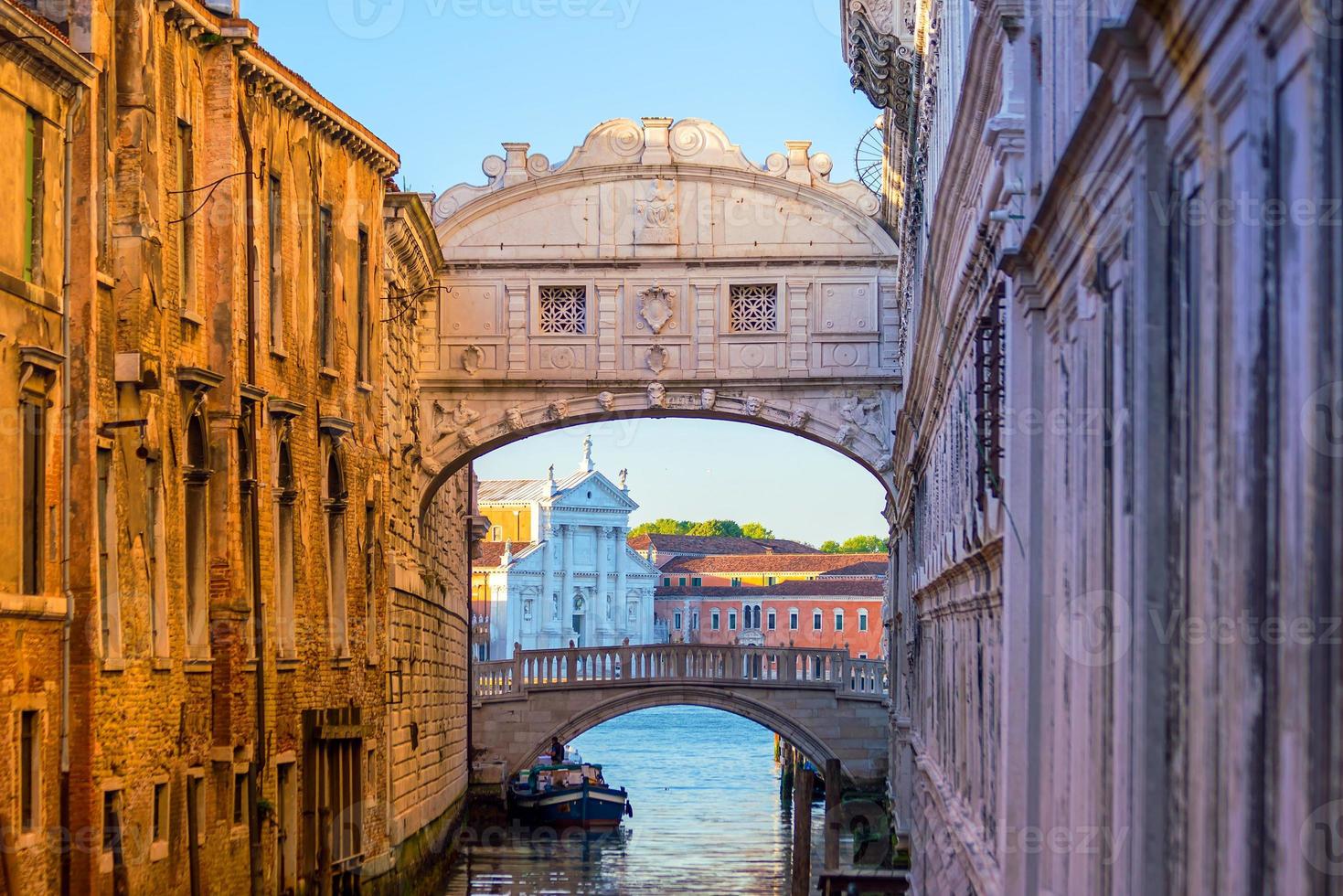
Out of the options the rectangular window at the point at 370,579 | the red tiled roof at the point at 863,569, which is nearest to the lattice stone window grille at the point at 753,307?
the rectangular window at the point at 370,579

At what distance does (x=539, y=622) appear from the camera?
73438 millimetres

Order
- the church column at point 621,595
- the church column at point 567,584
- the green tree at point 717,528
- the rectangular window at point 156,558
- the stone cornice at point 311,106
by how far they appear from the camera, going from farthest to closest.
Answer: the green tree at point 717,528 → the church column at point 621,595 → the church column at point 567,584 → the stone cornice at point 311,106 → the rectangular window at point 156,558

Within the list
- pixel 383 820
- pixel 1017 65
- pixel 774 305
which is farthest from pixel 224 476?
pixel 774 305

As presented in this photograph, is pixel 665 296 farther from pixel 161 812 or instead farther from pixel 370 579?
pixel 161 812

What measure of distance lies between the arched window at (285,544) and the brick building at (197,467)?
0.03 metres

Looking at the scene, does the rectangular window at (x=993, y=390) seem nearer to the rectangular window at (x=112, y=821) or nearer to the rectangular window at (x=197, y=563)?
the rectangular window at (x=112, y=821)

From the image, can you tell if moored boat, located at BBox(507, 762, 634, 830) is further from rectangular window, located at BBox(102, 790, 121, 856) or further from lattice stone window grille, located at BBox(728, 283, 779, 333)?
rectangular window, located at BBox(102, 790, 121, 856)

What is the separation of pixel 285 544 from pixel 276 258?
6.30 ft

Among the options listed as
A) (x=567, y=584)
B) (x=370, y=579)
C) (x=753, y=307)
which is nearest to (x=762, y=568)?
(x=567, y=584)

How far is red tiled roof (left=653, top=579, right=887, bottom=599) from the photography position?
6925 cm

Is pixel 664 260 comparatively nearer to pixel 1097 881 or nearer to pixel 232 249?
pixel 232 249

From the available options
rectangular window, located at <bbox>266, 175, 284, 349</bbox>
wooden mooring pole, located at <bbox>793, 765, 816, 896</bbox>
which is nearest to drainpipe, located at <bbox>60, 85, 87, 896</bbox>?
rectangular window, located at <bbox>266, 175, 284, 349</bbox>

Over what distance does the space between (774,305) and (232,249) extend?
7.59 meters

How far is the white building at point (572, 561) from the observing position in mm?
73125
